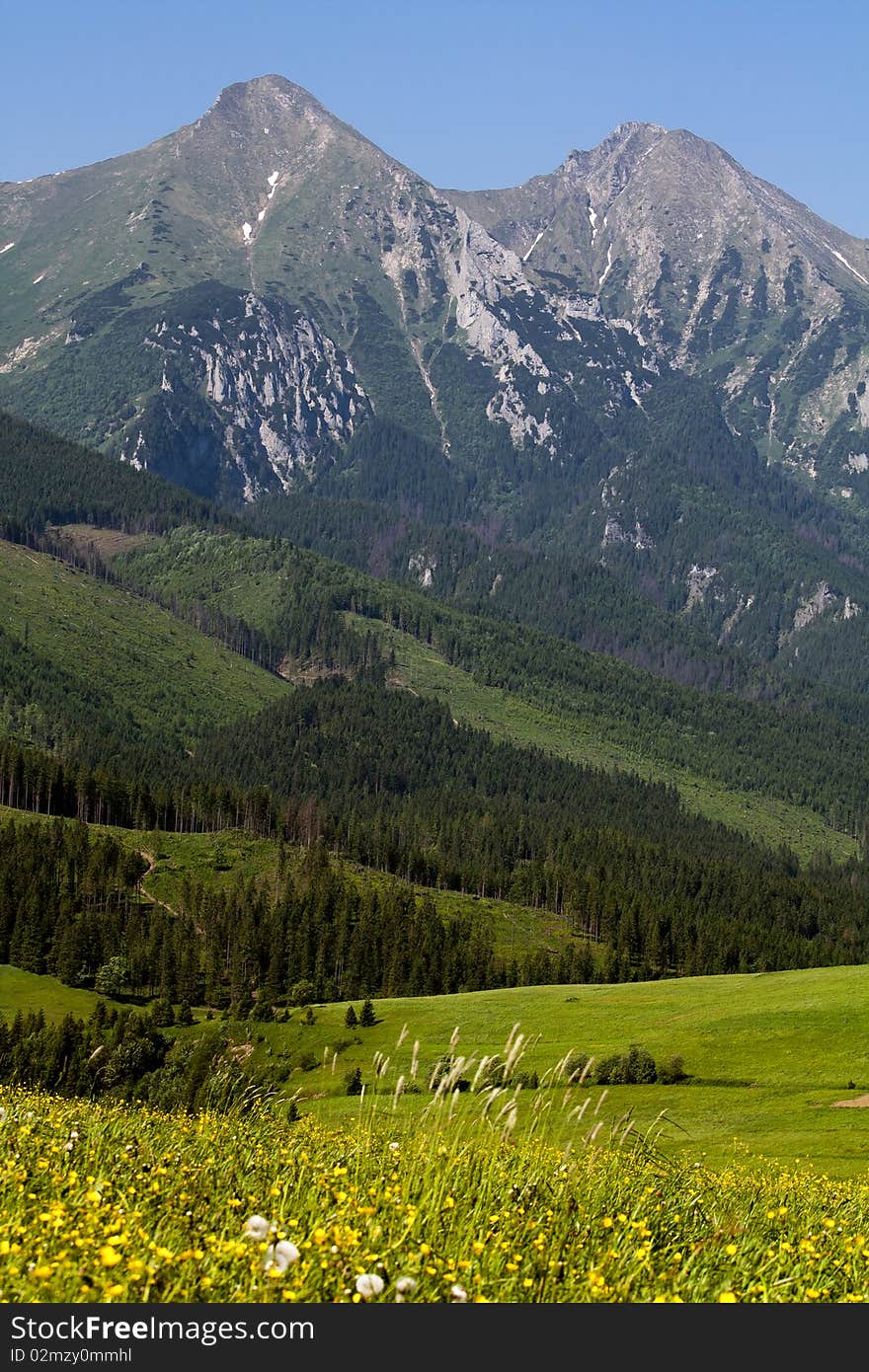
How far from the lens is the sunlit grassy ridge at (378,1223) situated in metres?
13.7

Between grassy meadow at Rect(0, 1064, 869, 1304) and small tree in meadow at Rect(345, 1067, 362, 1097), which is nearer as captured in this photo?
grassy meadow at Rect(0, 1064, 869, 1304)

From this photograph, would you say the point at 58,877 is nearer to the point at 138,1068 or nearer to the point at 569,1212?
the point at 138,1068

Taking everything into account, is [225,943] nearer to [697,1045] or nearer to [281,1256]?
[697,1045]

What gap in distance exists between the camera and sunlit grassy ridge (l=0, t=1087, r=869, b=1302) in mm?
13664

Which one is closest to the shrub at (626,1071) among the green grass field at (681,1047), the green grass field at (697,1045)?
the green grass field at (697,1045)

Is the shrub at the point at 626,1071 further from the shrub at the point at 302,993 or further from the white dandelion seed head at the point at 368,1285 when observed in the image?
the shrub at the point at 302,993

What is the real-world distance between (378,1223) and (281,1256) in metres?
3.02

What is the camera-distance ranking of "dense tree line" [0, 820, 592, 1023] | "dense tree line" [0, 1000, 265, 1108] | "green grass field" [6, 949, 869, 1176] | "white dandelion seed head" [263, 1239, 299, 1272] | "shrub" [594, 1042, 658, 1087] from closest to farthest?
"white dandelion seed head" [263, 1239, 299, 1272], "green grass field" [6, 949, 869, 1176], "shrub" [594, 1042, 658, 1087], "dense tree line" [0, 1000, 265, 1108], "dense tree line" [0, 820, 592, 1023]

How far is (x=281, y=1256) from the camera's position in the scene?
43.2ft

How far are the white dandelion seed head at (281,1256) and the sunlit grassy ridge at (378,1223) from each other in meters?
0.03

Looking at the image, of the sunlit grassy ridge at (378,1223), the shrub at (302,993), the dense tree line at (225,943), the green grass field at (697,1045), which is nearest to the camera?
the sunlit grassy ridge at (378,1223)

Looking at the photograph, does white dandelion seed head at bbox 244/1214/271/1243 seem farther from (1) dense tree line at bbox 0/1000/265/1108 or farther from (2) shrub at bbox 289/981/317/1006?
(2) shrub at bbox 289/981/317/1006

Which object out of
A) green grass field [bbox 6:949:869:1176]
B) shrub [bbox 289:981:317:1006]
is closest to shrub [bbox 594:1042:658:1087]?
green grass field [bbox 6:949:869:1176]

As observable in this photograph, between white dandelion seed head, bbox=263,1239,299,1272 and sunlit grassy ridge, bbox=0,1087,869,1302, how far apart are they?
0.10 ft
